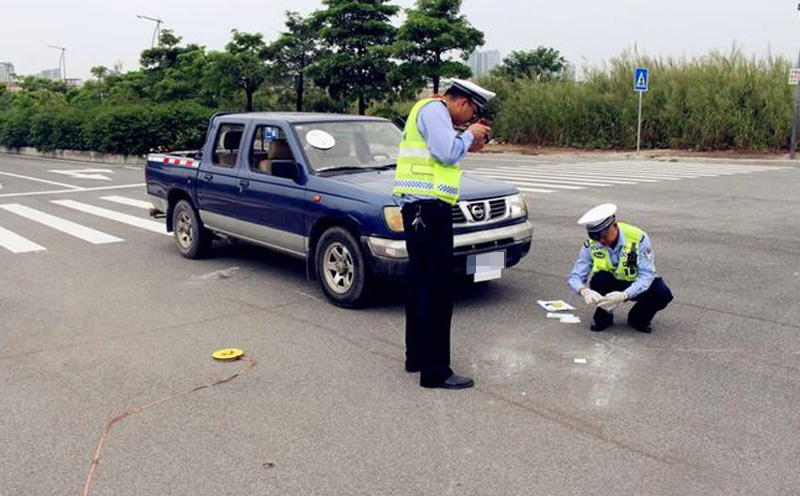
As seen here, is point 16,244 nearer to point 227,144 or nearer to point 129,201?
point 227,144

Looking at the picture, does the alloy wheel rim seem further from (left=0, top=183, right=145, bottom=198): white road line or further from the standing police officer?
(left=0, top=183, right=145, bottom=198): white road line

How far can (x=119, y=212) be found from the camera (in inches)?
521

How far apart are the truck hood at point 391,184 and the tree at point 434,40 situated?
25344 mm

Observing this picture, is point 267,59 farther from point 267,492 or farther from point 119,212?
point 267,492

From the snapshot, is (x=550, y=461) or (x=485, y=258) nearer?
(x=550, y=461)

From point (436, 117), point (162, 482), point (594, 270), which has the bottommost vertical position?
point (162, 482)

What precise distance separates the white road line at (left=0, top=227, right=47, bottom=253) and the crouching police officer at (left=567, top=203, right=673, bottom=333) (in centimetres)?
705

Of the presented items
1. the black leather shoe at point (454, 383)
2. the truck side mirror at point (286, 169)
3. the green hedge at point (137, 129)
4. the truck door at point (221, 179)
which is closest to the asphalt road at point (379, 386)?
the black leather shoe at point (454, 383)

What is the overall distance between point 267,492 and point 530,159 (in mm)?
24197

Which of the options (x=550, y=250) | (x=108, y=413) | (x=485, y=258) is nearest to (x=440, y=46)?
(x=550, y=250)

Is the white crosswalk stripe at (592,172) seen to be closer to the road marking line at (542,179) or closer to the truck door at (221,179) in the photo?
the road marking line at (542,179)

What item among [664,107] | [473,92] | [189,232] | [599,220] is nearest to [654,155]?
[664,107]

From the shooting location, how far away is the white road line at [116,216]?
451 inches

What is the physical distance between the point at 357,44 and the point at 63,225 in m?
23.6
